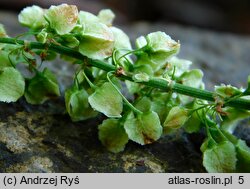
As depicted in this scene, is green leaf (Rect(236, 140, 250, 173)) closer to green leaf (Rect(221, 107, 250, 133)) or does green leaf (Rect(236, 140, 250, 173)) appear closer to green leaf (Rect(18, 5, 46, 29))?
green leaf (Rect(221, 107, 250, 133))

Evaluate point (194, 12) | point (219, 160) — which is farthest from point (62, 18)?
point (194, 12)

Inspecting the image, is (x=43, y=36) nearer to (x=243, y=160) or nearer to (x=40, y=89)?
(x=40, y=89)

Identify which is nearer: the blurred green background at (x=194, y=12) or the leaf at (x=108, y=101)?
the leaf at (x=108, y=101)

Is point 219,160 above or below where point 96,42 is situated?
below

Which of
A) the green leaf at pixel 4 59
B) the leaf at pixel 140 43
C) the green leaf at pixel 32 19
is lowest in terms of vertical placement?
the green leaf at pixel 4 59

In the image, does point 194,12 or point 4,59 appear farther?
point 194,12

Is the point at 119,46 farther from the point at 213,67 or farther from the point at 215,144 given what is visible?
the point at 213,67

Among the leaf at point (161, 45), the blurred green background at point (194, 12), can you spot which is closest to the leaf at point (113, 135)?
the leaf at point (161, 45)

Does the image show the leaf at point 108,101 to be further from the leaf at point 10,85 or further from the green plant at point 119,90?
the leaf at point 10,85
